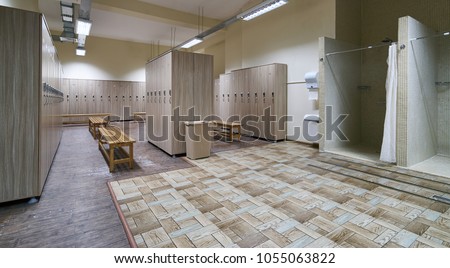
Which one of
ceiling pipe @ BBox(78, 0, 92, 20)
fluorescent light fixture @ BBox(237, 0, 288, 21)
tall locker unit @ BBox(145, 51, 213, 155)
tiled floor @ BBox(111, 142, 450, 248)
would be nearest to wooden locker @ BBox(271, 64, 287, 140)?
fluorescent light fixture @ BBox(237, 0, 288, 21)

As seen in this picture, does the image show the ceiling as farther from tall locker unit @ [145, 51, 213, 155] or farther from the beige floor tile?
the beige floor tile

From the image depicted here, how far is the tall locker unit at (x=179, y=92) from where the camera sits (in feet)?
15.5

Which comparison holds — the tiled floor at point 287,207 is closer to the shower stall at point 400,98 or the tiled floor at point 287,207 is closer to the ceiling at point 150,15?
the shower stall at point 400,98

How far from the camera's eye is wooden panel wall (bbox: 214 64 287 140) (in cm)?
638

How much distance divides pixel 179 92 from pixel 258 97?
9.04 ft

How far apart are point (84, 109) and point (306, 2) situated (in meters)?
10.3

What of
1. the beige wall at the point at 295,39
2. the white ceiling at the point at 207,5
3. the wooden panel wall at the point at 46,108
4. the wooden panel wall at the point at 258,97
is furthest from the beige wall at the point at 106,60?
the wooden panel wall at the point at 46,108

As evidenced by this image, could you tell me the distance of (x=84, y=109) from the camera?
36.5 feet

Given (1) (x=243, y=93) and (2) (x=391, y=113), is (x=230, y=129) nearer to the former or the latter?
(1) (x=243, y=93)

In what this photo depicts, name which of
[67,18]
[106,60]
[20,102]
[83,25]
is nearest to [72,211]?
[20,102]

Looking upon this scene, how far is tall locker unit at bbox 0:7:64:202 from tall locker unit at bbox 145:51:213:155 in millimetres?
2341

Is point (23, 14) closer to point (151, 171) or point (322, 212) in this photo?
point (151, 171)

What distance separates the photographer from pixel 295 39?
20.8 ft

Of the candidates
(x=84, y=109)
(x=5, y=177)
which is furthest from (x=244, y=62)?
(x=84, y=109)
